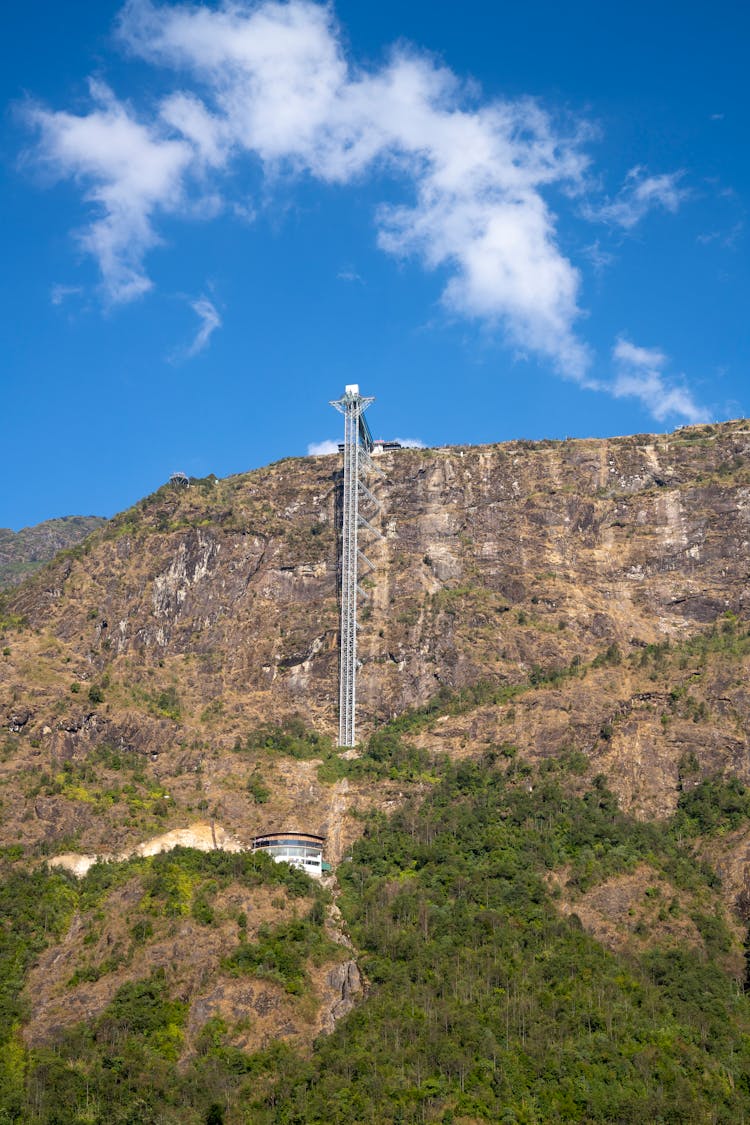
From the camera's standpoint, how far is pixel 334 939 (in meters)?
103

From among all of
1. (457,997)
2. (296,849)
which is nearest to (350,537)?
(296,849)

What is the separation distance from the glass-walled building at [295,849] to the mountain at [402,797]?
2005mm

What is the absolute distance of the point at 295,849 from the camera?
113625mm

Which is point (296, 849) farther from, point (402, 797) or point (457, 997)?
point (457, 997)

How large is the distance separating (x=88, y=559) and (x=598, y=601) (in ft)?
181

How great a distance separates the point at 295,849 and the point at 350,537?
37892 mm

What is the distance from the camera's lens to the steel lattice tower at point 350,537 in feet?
440

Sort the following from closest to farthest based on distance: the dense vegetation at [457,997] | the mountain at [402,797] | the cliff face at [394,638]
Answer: the dense vegetation at [457,997] < the mountain at [402,797] < the cliff face at [394,638]

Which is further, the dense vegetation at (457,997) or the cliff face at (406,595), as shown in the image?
the cliff face at (406,595)

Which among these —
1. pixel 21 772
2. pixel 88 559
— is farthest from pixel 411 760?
pixel 88 559

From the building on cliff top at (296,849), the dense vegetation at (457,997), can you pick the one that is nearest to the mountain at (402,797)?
the dense vegetation at (457,997)

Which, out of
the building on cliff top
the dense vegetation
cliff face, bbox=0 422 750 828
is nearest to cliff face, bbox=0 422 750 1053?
cliff face, bbox=0 422 750 828

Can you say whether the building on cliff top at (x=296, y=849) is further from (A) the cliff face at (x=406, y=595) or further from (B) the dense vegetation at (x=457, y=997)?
(A) the cliff face at (x=406, y=595)

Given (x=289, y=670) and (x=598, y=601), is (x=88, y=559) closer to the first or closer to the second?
(x=289, y=670)
